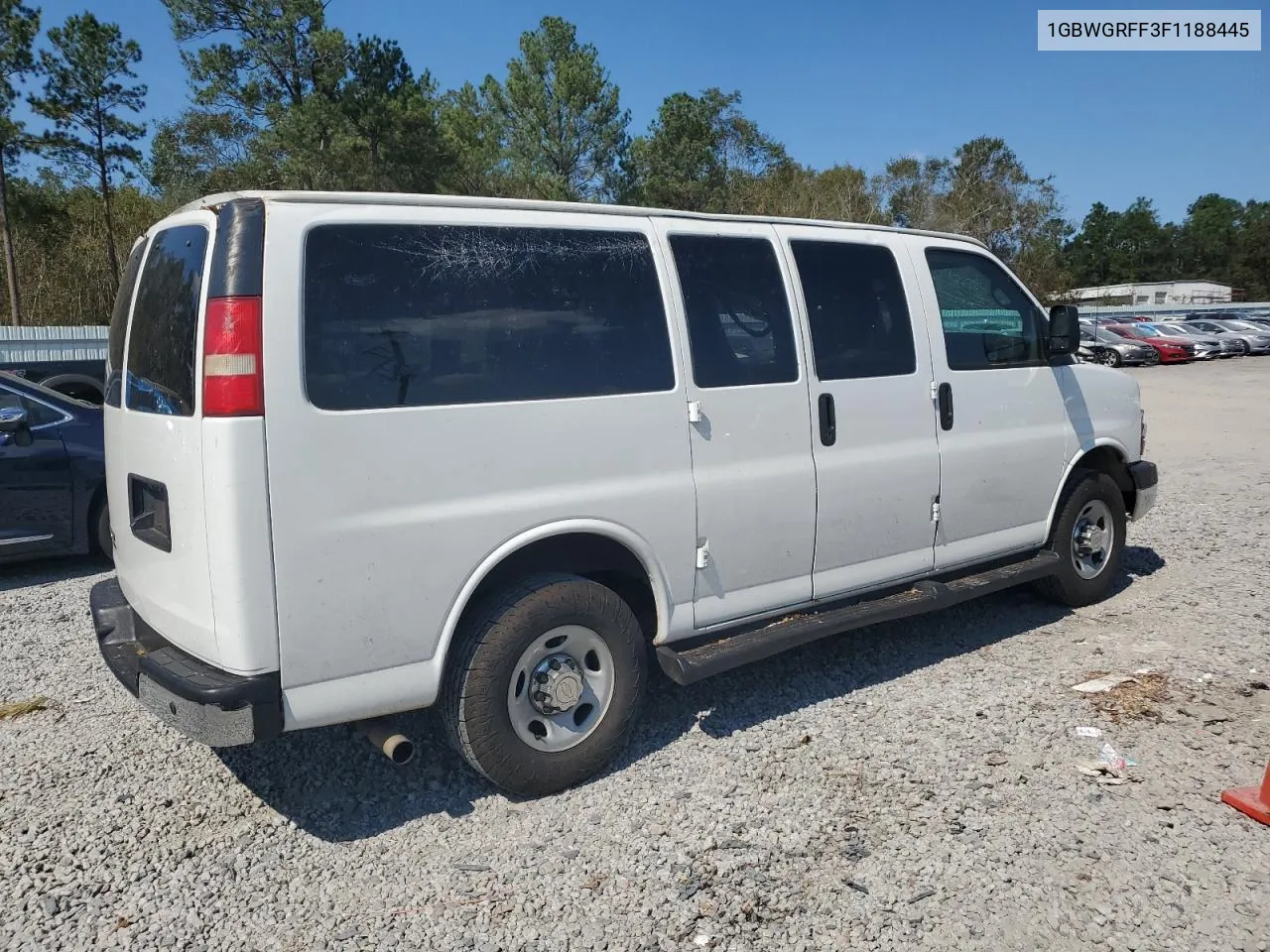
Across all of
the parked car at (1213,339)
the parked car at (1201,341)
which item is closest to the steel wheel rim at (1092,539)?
the parked car at (1201,341)

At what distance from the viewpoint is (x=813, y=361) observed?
14.3ft

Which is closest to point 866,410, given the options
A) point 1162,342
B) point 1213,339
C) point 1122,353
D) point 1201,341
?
point 1122,353

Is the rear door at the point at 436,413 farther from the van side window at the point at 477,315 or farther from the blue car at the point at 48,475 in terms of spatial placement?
the blue car at the point at 48,475

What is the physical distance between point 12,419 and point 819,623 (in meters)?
5.79

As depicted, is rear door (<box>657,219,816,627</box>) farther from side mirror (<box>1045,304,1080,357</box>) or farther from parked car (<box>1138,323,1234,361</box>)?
parked car (<box>1138,323,1234,361</box>)

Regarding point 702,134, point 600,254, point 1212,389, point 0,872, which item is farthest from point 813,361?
point 702,134

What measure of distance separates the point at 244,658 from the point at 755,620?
216 cm

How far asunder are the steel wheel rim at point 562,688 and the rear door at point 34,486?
4.89 meters

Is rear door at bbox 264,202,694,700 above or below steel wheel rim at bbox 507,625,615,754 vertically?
above

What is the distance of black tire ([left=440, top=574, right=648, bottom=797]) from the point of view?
3473 mm

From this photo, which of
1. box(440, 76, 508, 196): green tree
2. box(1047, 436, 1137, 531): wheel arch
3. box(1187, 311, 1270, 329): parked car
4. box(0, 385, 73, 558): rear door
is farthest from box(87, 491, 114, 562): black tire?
box(1187, 311, 1270, 329): parked car

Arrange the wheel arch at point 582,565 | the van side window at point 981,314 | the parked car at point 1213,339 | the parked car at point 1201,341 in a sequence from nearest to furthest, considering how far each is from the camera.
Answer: the wheel arch at point 582,565, the van side window at point 981,314, the parked car at point 1201,341, the parked car at point 1213,339

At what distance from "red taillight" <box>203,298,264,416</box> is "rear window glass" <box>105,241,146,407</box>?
3.54 ft

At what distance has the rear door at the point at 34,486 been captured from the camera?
6645 millimetres
